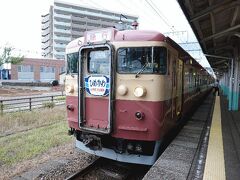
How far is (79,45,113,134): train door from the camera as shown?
5477 mm

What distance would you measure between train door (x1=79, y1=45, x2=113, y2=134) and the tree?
2105 inches

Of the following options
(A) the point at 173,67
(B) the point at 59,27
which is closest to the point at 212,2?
(A) the point at 173,67

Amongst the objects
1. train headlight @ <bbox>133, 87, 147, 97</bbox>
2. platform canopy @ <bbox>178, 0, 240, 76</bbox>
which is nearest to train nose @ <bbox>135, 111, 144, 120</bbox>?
train headlight @ <bbox>133, 87, 147, 97</bbox>

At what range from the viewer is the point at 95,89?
566 centimetres

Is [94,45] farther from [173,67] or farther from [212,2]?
[212,2]

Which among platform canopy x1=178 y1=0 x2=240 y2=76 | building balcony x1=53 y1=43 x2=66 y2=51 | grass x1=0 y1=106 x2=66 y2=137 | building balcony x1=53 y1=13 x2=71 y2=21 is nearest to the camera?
platform canopy x1=178 y1=0 x2=240 y2=76

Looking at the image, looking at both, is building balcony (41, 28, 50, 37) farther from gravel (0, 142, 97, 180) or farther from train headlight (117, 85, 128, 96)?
train headlight (117, 85, 128, 96)

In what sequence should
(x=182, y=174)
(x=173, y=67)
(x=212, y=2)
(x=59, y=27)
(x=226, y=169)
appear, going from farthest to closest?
(x=59, y=27), (x=212, y=2), (x=173, y=67), (x=226, y=169), (x=182, y=174)

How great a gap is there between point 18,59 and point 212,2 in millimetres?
53000

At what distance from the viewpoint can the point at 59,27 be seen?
86.9 meters

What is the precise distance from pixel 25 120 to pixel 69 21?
260 ft

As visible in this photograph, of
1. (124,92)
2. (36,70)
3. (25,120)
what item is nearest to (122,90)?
(124,92)

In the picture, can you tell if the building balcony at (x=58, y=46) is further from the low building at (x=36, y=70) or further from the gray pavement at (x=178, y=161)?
the gray pavement at (x=178, y=161)

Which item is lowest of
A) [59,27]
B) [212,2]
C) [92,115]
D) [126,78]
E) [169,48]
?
[92,115]
